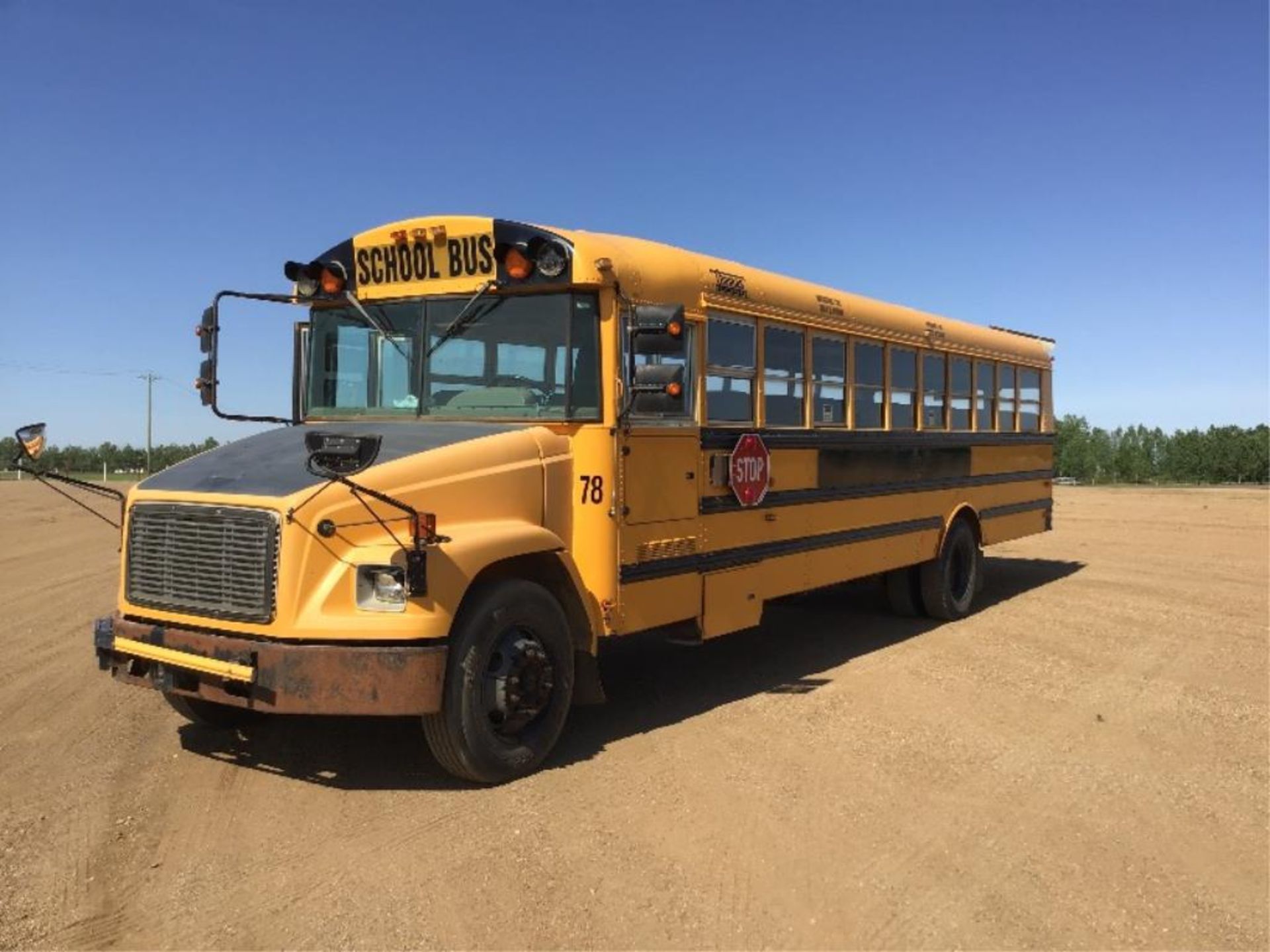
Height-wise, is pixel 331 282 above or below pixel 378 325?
above

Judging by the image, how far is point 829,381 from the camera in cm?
679

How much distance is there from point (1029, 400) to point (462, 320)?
7.58m

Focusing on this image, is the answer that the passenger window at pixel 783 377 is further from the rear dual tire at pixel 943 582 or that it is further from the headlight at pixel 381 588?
the headlight at pixel 381 588

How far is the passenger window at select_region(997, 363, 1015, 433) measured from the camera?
965 centimetres

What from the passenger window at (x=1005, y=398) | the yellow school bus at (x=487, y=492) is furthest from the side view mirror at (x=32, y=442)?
the passenger window at (x=1005, y=398)

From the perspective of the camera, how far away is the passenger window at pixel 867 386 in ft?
23.4

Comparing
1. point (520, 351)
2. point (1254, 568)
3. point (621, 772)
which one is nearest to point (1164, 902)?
point (621, 772)

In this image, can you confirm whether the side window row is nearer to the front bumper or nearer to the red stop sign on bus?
the red stop sign on bus

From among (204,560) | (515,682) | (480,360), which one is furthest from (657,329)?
(204,560)

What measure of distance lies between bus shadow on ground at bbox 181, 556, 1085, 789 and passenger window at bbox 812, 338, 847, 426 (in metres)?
1.77

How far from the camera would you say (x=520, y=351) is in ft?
15.9

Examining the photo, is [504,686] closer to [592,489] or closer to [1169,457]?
[592,489]

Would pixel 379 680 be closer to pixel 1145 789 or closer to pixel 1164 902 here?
pixel 1164 902

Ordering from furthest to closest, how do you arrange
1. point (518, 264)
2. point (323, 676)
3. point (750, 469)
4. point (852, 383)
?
point (852, 383) → point (750, 469) → point (518, 264) → point (323, 676)
